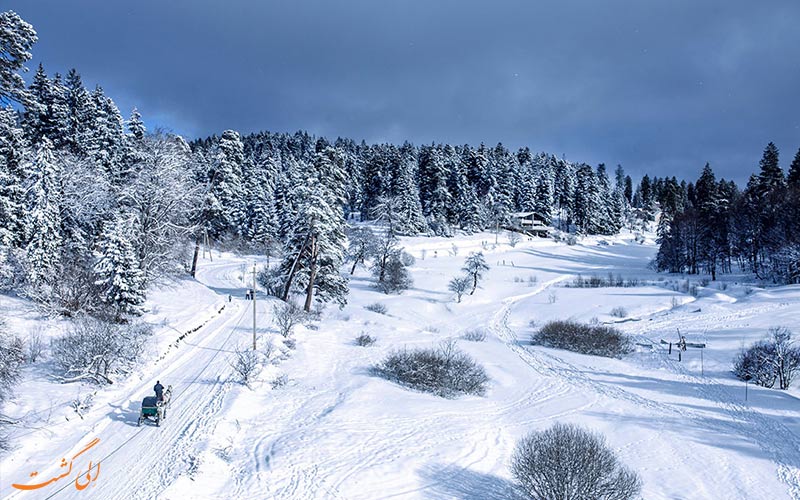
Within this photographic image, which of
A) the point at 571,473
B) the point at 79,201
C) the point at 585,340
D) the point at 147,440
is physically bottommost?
the point at 147,440

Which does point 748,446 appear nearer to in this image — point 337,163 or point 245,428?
point 245,428

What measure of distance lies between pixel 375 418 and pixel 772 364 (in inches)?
738

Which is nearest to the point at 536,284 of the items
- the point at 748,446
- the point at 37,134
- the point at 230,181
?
the point at 230,181

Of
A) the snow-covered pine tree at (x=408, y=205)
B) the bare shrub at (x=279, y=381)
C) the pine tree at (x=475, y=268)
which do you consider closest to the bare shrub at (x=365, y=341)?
the bare shrub at (x=279, y=381)

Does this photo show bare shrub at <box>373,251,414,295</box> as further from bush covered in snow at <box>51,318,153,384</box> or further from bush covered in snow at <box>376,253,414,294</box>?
bush covered in snow at <box>51,318,153,384</box>

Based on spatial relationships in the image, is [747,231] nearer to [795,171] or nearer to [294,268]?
[795,171]

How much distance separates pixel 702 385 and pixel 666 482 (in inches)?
442

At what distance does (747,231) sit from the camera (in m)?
56.0

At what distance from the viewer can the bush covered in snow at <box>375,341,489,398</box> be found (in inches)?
774

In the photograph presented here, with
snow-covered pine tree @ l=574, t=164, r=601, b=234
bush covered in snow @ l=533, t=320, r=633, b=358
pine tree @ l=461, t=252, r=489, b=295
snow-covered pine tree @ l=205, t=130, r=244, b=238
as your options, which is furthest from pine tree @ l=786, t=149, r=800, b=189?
snow-covered pine tree @ l=205, t=130, r=244, b=238

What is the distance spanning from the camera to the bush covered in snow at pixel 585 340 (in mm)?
27828

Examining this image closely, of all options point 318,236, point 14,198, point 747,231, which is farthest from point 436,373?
point 747,231

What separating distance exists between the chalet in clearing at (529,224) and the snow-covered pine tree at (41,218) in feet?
258

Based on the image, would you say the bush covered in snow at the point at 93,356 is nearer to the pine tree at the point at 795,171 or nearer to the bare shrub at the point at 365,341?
the bare shrub at the point at 365,341
